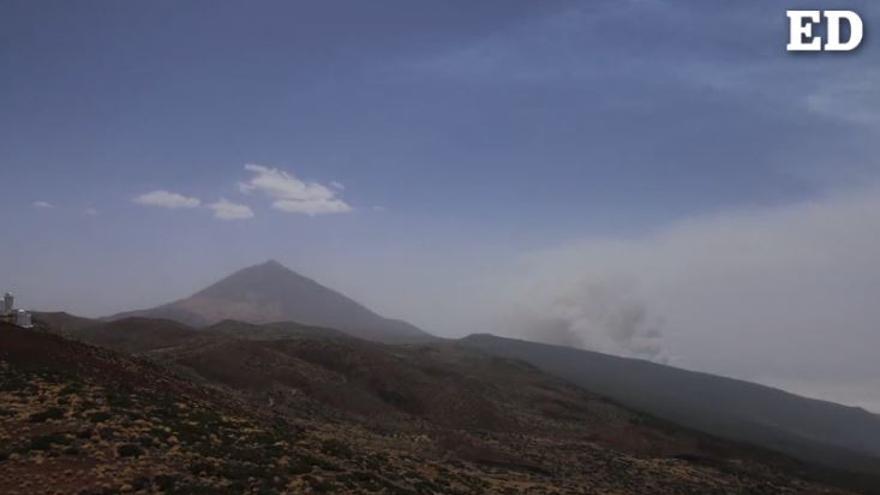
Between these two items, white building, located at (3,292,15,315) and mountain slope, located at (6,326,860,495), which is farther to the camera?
white building, located at (3,292,15,315)

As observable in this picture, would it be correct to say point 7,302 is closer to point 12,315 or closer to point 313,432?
point 12,315

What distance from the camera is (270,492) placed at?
73.4 feet

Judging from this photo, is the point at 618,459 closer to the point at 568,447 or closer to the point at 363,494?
the point at 568,447

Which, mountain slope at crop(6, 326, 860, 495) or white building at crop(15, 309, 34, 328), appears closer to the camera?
mountain slope at crop(6, 326, 860, 495)

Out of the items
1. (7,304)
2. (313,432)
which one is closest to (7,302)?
(7,304)

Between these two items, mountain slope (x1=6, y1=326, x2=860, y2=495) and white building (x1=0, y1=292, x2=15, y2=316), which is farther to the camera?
white building (x1=0, y1=292, x2=15, y2=316)

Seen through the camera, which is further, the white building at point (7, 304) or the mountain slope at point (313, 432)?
the white building at point (7, 304)

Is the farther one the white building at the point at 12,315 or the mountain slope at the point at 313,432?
the white building at the point at 12,315

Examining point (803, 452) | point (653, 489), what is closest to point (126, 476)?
point (653, 489)

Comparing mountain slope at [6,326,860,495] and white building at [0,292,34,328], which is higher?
white building at [0,292,34,328]

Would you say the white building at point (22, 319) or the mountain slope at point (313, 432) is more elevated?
the white building at point (22, 319)

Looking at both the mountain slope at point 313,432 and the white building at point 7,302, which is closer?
the mountain slope at point 313,432

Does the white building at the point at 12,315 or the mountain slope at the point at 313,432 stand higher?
the white building at the point at 12,315

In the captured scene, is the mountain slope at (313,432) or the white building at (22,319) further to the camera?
the white building at (22,319)
